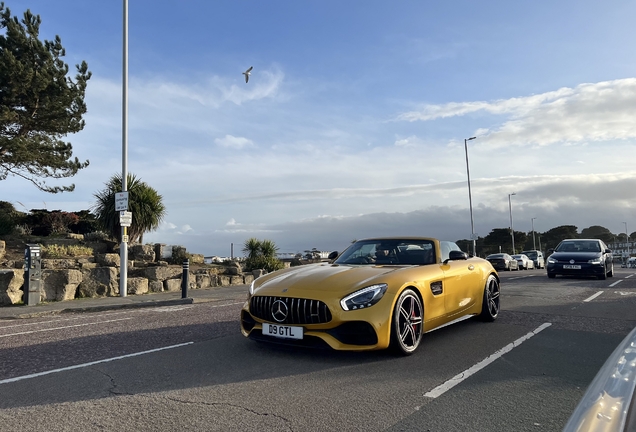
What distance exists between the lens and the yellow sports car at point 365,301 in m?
4.98

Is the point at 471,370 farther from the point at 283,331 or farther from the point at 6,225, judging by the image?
the point at 6,225

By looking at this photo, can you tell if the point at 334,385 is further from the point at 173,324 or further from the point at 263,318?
the point at 173,324

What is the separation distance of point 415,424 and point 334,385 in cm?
106

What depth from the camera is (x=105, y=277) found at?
14203 millimetres

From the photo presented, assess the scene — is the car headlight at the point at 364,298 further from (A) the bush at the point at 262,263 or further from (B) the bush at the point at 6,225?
(B) the bush at the point at 6,225

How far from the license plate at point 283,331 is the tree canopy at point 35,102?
16.6m

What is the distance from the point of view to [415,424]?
3393 millimetres

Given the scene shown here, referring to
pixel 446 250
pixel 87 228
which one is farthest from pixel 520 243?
pixel 446 250

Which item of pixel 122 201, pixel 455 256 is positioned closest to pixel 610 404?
pixel 455 256

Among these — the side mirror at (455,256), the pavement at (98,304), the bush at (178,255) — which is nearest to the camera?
the side mirror at (455,256)

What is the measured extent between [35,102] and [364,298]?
18532 millimetres

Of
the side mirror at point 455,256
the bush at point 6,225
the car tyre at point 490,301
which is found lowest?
the car tyre at point 490,301

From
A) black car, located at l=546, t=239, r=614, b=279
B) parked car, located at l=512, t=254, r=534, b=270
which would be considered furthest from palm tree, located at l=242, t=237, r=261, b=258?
parked car, located at l=512, t=254, r=534, b=270

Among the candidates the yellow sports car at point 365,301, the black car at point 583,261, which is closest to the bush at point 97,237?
the yellow sports car at point 365,301
